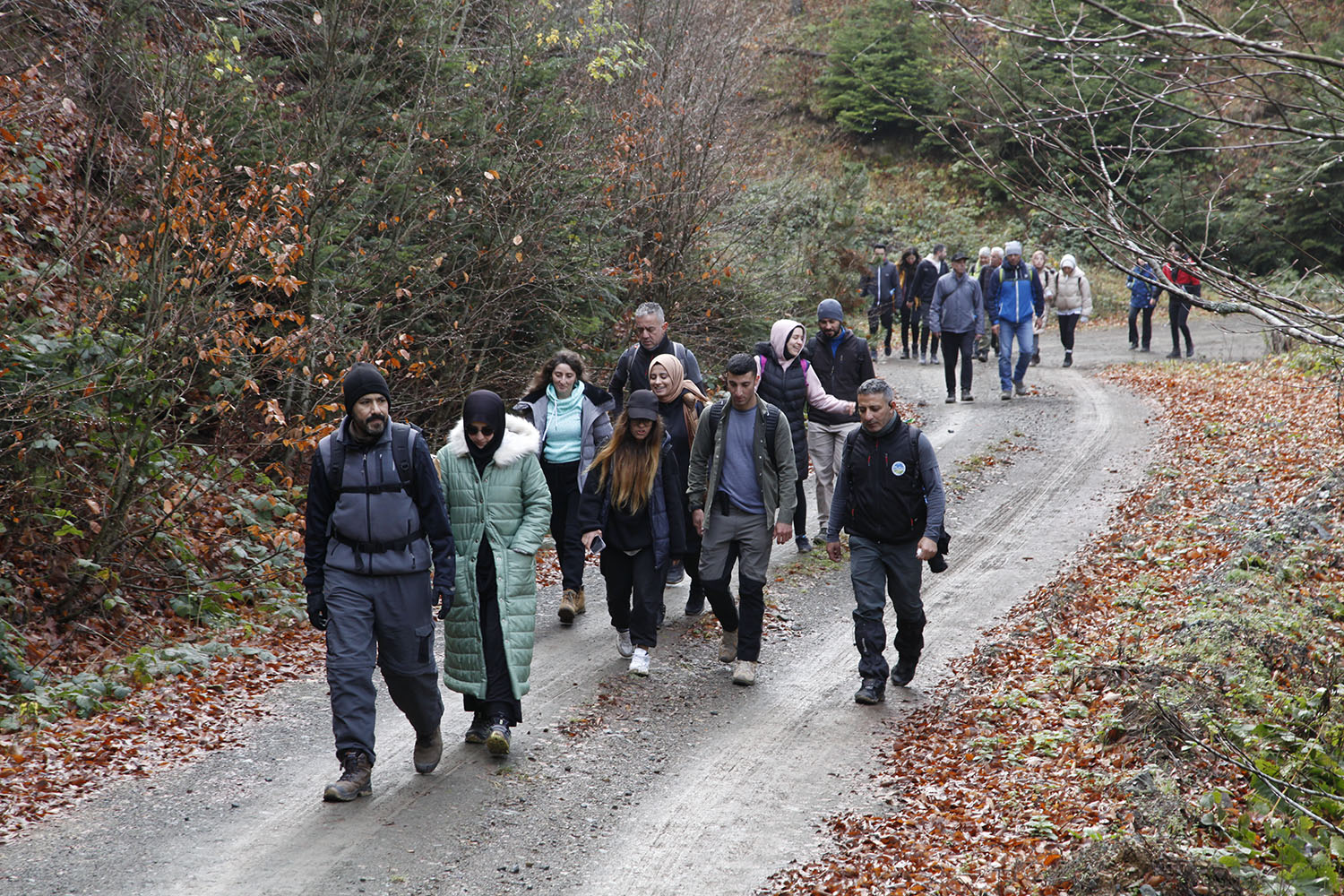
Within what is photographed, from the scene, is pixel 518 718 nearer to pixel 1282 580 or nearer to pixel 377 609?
pixel 377 609

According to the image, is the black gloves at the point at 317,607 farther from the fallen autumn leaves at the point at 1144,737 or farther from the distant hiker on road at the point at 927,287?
the distant hiker on road at the point at 927,287

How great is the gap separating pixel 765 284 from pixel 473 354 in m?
7.08

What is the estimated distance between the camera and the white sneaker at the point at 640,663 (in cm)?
771

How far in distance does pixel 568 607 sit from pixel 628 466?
172 cm

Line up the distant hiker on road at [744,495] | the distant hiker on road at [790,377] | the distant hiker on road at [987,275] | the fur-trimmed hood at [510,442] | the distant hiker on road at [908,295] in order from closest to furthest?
the fur-trimmed hood at [510,442] → the distant hiker on road at [744,495] → the distant hiker on road at [790,377] → the distant hiker on road at [987,275] → the distant hiker on road at [908,295]

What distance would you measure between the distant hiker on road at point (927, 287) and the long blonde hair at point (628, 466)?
1426 centimetres

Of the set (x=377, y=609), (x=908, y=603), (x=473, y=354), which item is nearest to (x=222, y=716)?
(x=377, y=609)

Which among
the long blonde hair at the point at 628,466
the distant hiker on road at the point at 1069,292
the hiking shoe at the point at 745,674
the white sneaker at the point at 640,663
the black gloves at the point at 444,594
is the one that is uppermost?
the distant hiker on road at the point at 1069,292

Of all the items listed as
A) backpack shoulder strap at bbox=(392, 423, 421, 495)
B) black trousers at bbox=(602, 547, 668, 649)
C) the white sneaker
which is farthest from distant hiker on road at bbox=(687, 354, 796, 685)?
backpack shoulder strap at bbox=(392, 423, 421, 495)

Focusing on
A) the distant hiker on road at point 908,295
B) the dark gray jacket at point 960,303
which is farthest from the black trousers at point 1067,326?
the dark gray jacket at point 960,303

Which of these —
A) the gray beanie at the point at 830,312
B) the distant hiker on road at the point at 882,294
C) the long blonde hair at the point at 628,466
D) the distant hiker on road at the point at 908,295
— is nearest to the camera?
the long blonde hair at the point at 628,466

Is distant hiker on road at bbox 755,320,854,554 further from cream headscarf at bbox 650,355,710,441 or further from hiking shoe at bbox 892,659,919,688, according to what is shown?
hiking shoe at bbox 892,659,919,688

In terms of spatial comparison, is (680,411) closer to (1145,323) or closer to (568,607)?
(568,607)

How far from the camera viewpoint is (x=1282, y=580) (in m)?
8.52
